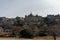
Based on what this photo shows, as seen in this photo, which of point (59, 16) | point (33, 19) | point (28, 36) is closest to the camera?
point (28, 36)

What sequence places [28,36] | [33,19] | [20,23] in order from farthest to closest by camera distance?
[33,19]
[20,23]
[28,36]

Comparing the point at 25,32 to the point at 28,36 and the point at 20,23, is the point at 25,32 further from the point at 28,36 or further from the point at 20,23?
the point at 20,23

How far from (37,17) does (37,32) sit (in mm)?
39069

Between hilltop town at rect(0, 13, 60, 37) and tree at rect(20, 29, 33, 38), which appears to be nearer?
tree at rect(20, 29, 33, 38)

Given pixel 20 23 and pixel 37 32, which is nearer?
pixel 37 32

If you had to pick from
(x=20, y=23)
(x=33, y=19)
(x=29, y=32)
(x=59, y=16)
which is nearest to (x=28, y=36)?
(x=29, y=32)

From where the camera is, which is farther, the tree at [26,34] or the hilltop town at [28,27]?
the hilltop town at [28,27]

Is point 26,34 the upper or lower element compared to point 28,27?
lower

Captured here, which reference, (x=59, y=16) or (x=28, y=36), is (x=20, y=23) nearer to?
(x=28, y=36)

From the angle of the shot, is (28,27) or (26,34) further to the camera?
(28,27)

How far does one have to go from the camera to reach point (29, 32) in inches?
1323

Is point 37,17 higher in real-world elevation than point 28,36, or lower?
higher

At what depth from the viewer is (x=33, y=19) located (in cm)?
7206

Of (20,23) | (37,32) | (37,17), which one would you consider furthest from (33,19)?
(37,32)
